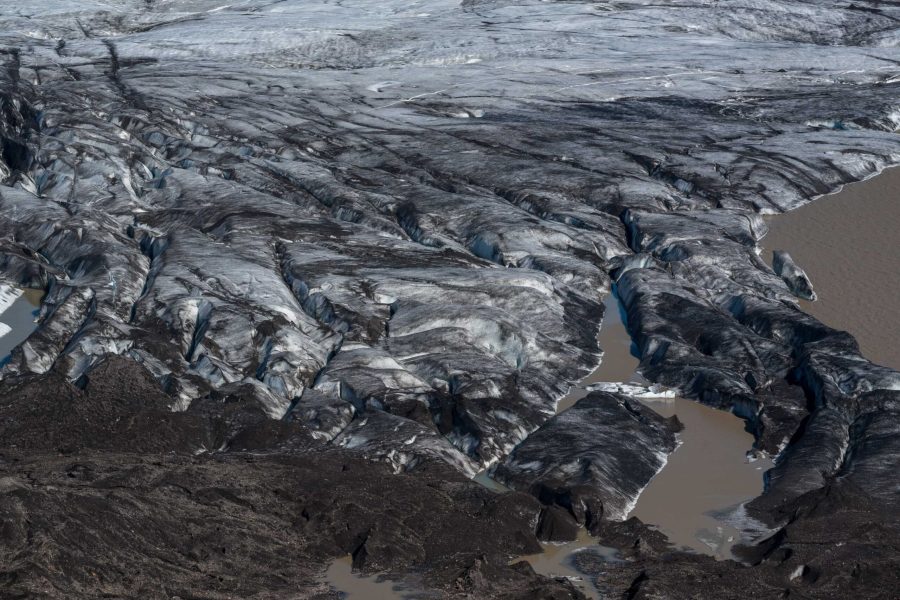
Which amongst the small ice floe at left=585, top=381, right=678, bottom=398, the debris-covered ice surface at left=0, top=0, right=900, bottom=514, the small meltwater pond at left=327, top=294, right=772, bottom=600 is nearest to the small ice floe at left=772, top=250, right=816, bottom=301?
the debris-covered ice surface at left=0, top=0, right=900, bottom=514

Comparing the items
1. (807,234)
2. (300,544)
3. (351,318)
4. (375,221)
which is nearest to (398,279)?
(351,318)

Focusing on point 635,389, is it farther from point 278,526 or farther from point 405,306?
point 278,526

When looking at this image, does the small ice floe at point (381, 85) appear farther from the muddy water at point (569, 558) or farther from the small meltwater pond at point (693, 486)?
the muddy water at point (569, 558)

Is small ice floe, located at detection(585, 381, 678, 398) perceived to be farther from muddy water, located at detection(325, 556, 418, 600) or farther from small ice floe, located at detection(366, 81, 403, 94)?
small ice floe, located at detection(366, 81, 403, 94)

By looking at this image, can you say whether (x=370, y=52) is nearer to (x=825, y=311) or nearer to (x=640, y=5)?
(x=640, y=5)

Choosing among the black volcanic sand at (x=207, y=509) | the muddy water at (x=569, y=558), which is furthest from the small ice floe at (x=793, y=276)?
the black volcanic sand at (x=207, y=509)

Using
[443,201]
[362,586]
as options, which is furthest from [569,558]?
[443,201]
